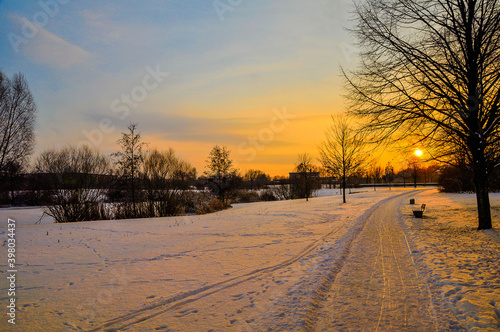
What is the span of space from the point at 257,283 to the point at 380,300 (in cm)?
223

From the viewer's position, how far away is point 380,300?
4.77 meters

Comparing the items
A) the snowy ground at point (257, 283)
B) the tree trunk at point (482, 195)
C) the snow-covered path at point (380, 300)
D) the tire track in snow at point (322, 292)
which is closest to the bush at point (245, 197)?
the snowy ground at point (257, 283)

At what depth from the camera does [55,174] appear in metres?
20.5

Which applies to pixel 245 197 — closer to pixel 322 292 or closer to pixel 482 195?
pixel 482 195

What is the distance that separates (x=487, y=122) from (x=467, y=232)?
4082mm

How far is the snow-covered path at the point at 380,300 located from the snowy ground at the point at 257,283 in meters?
0.02

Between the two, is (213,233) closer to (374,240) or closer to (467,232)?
(374,240)

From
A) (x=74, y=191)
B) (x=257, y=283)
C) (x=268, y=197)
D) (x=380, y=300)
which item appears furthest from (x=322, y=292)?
(x=268, y=197)

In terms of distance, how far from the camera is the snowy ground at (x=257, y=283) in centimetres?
418

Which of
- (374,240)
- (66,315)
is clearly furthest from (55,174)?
(374,240)

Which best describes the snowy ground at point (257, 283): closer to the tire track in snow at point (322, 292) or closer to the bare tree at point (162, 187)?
the tire track in snow at point (322, 292)

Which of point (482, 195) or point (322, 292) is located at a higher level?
point (482, 195)

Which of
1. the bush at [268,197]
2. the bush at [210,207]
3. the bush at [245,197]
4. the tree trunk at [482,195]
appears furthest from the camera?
the bush at [268,197]

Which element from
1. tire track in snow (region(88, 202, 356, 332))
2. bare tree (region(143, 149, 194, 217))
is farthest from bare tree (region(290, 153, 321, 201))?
tire track in snow (region(88, 202, 356, 332))
